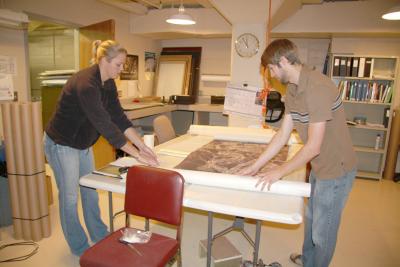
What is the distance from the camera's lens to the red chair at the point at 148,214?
4.55 ft

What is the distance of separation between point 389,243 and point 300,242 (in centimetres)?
78

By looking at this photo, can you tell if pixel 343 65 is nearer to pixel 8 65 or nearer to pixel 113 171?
pixel 113 171

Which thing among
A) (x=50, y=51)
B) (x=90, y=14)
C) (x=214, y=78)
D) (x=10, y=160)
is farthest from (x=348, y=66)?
(x=50, y=51)

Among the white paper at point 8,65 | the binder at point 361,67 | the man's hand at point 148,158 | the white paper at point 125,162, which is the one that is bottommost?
the white paper at point 125,162

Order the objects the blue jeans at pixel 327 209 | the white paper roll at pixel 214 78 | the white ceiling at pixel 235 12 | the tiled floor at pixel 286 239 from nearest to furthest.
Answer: the blue jeans at pixel 327 209 < the tiled floor at pixel 286 239 < the white ceiling at pixel 235 12 < the white paper roll at pixel 214 78

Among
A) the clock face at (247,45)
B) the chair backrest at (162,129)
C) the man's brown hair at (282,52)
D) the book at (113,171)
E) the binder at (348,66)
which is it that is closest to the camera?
the man's brown hair at (282,52)

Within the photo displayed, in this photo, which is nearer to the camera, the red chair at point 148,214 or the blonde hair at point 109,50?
the red chair at point 148,214

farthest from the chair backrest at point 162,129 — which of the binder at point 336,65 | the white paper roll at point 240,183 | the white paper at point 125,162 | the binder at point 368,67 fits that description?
the binder at point 368,67

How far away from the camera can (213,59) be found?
18.1 ft

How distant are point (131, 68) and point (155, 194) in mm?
3905

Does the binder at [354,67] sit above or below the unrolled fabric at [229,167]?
above

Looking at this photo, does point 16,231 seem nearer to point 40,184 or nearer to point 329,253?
point 40,184

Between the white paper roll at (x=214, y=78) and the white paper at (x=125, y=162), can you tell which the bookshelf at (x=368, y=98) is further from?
the white paper at (x=125, y=162)

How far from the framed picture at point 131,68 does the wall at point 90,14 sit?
0.11 m
